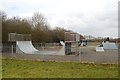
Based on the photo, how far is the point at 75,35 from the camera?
17.5 m

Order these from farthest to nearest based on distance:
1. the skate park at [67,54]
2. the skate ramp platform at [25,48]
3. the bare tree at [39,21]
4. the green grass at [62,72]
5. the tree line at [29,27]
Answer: the bare tree at [39,21] → the tree line at [29,27] → the skate ramp platform at [25,48] → the skate park at [67,54] → the green grass at [62,72]

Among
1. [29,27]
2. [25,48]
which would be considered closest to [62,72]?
[25,48]

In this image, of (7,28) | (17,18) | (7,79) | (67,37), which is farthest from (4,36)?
(7,79)

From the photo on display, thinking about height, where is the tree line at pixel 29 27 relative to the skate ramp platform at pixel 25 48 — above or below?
above

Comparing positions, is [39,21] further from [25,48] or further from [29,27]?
[25,48]

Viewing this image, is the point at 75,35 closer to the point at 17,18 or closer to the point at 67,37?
the point at 67,37

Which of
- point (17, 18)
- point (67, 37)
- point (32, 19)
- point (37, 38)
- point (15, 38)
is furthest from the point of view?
point (32, 19)

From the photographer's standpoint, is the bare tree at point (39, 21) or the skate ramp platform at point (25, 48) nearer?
the skate ramp platform at point (25, 48)

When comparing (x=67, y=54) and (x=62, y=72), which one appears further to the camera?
A: (x=67, y=54)

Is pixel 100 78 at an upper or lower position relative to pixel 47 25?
lower

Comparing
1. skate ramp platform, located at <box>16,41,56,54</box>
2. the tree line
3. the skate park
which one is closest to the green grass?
the skate park

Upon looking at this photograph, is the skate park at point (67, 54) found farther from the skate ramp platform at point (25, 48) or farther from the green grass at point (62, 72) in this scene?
the green grass at point (62, 72)

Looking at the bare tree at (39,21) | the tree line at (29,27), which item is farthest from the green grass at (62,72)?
the bare tree at (39,21)

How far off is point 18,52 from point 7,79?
12403 mm
